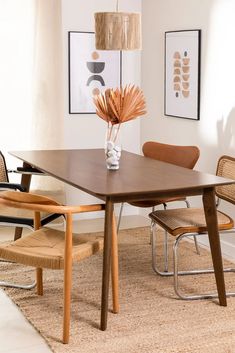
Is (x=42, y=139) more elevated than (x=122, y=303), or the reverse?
(x=42, y=139)

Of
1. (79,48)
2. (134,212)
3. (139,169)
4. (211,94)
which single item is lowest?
(134,212)

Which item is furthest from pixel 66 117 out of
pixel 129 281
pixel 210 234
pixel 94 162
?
pixel 210 234

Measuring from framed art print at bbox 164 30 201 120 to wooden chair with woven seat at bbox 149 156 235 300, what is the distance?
884 mm

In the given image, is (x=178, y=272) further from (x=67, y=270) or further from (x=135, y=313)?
(x=67, y=270)

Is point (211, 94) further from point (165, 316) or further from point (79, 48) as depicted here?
point (165, 316)

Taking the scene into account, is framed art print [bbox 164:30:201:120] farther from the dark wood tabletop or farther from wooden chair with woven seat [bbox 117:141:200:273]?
the dark wood tabletop

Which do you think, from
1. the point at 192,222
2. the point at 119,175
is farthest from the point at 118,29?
the point at 192,222

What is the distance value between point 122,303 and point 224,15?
2.23 meters

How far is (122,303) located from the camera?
3684 mm

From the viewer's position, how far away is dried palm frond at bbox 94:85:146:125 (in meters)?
3.65

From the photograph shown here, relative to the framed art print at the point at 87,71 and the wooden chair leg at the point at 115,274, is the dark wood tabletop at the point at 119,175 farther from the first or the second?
the framed art print at the point at 87,71

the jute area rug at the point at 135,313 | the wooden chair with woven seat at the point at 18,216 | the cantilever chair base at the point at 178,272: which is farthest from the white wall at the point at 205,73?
the wooden chair with woven seat at the point at 18,216

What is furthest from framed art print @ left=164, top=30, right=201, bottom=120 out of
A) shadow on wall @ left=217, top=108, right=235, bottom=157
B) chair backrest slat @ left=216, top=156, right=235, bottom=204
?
chair backrest slat @ left=216, top=156, right=235, bottom=204

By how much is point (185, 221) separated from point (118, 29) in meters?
1.22
